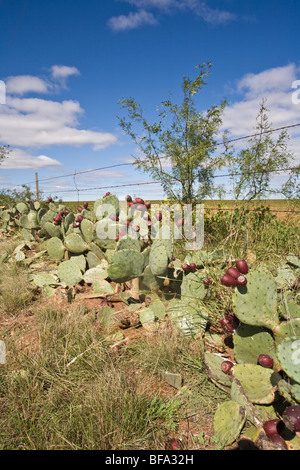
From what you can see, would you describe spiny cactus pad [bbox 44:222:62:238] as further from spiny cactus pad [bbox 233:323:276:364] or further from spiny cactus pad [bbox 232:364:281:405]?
spiny cactus pad [bbox 232:364:281:405]

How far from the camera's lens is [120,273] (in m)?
2.68

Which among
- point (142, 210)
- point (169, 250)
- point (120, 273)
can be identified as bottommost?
point (120, 273)

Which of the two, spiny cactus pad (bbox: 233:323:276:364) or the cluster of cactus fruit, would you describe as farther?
spiny cactus pad (bbox: 233:323:276:364)

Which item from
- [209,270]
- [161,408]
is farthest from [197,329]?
[161,408]

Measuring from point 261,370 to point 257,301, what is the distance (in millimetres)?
385

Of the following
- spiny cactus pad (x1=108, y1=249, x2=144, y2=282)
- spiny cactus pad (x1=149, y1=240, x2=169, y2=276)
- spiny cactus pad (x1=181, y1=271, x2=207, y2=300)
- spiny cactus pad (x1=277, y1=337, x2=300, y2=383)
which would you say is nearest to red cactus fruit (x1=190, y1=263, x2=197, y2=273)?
spiny cactus pad (x1=181, y1=271, x2=207, y2=300)

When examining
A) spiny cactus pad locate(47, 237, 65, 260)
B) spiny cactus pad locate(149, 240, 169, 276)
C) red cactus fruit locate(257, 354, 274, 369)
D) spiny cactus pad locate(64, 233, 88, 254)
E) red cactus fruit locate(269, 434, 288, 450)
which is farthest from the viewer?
spiny cactus pad locate(47, 237, 65, 260)

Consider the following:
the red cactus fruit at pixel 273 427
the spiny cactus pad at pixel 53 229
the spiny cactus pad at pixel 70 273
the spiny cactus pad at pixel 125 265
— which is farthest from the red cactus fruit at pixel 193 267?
the spiny cactus pad at pixel 53 229

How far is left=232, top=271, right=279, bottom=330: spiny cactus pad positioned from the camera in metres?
1.70

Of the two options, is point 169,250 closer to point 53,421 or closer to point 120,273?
point 120,273

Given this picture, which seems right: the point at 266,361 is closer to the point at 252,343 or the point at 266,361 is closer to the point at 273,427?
the point at 252,343

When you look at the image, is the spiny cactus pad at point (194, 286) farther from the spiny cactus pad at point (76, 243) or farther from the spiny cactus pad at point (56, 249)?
the spiny cactus pad at point (56, 249)

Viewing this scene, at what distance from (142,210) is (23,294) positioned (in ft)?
5.41
